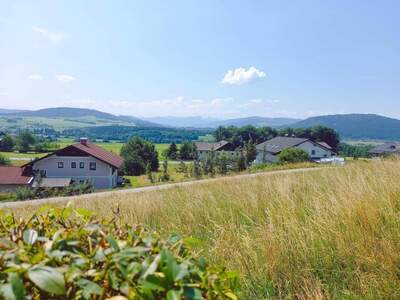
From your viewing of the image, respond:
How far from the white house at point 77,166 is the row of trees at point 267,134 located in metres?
53.3

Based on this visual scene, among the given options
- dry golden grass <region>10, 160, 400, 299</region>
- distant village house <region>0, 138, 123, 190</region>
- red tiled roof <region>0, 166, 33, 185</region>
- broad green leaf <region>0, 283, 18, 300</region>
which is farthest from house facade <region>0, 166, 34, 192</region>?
broad green leaf <region>0, 283, 18, 300</region>

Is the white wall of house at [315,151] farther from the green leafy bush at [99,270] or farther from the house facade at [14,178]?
the green leafy bush at [99,270]

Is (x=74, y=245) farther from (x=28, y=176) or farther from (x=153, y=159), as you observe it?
(x=153, y=159)

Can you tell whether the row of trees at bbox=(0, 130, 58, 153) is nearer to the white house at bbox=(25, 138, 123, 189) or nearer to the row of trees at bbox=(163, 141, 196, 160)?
the row of trees at bbox=(163, 141, 196, 160)

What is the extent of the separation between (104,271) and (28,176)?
5552cm

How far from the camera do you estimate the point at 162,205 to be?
6.71 meters

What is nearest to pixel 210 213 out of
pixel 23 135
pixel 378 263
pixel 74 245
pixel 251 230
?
pixel 251 230

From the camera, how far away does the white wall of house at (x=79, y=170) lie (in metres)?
53.7

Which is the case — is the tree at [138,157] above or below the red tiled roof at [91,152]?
below

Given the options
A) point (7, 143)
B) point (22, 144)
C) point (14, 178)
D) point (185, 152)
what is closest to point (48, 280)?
point (14, 178)

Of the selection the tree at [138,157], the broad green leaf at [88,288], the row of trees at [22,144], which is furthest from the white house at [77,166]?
the row of trees at [22,144]

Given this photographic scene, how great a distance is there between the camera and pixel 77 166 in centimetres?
5431

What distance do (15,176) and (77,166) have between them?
28.8 feet

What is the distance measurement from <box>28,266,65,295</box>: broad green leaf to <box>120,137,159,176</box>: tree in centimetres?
7587
